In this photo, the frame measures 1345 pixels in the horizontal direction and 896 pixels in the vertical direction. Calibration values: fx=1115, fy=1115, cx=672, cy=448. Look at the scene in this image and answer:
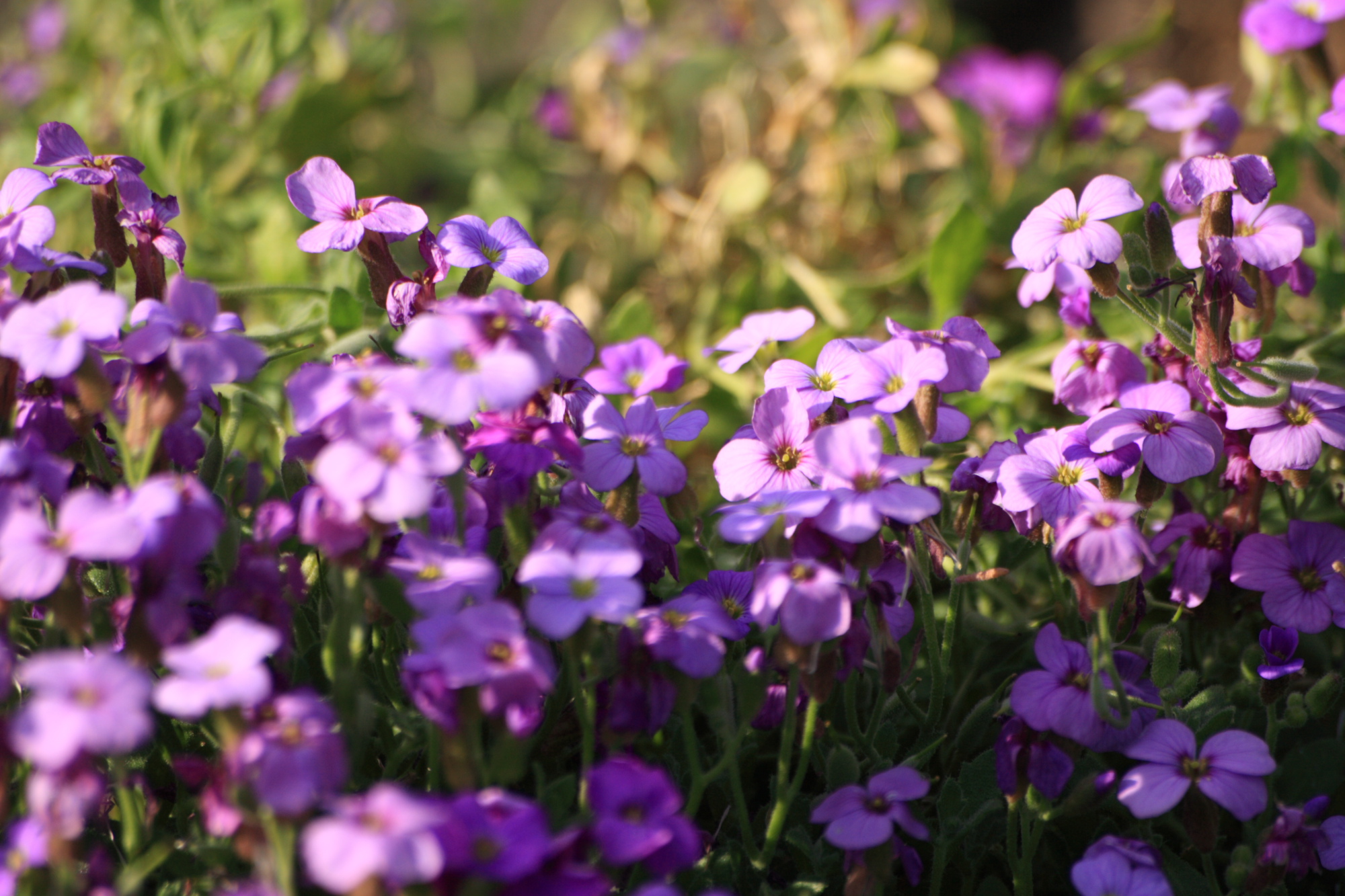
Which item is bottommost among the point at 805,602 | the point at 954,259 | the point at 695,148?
the point at 695,148

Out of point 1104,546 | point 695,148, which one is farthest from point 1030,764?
point 695,148

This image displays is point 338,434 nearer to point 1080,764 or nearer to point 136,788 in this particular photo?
point 136,788

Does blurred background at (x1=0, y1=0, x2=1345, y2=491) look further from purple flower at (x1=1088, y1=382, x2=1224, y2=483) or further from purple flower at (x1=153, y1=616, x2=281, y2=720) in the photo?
purple flower at (x1=153, y1=616, x2=281, y2=720)

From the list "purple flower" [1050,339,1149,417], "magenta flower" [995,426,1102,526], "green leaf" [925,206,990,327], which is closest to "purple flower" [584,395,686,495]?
"magenta flower" [995,426,1102,526]

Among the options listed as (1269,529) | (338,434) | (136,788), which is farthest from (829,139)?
(136,788)

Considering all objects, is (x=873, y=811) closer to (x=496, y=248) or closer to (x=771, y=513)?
(x=771, y=513)

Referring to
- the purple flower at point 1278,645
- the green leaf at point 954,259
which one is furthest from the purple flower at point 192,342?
the green leaf at point 954,259
